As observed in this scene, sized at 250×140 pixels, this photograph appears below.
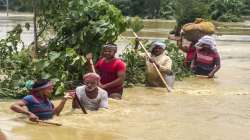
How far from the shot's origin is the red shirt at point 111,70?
978 centimetres

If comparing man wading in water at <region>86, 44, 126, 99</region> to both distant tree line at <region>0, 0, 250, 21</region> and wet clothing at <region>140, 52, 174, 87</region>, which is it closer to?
wet clothing at <region>140, 52, 174, 87</region>

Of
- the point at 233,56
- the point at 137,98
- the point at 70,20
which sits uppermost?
the point at 70,20

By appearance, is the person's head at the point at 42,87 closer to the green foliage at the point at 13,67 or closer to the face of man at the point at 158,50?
the green foliage at the point at 13,67

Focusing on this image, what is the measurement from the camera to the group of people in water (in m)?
7.86

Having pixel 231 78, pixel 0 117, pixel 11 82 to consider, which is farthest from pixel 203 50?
pixel 0 117

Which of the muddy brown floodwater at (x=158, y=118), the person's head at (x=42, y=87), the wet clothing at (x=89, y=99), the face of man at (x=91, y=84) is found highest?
the person's head at (x=42, y=87)

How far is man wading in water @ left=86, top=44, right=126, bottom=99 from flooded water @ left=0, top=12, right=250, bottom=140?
24 centimetres

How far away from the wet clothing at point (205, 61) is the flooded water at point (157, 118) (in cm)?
118

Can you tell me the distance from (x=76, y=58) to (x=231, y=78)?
4409 millimetres

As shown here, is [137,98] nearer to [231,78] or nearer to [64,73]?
[64,73]

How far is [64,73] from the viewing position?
1055 centimetres

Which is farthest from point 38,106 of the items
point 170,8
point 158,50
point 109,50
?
point 170,8

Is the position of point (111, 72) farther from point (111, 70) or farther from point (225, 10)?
point (225, 10)

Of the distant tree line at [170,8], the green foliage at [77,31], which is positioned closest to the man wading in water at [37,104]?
the green foliage at [77,31]
